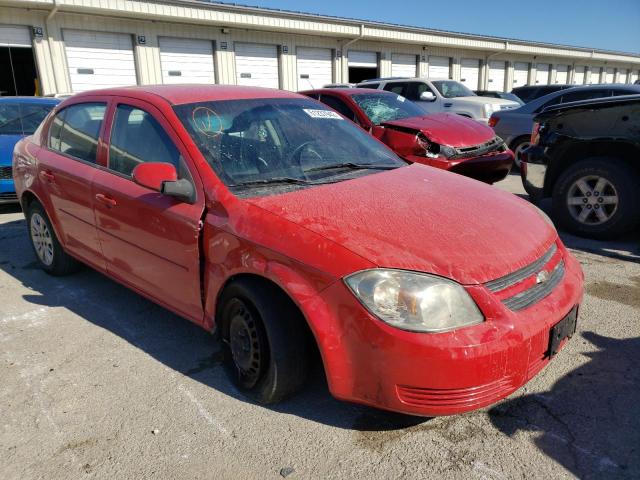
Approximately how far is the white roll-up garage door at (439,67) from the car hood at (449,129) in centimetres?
1994

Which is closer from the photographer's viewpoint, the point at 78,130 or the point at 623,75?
the point at 78,130

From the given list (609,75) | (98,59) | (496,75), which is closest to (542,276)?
(98,59)

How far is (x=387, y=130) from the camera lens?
6805mm

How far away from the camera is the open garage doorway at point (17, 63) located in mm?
13781

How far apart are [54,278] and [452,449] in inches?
150

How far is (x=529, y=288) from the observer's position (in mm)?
2344

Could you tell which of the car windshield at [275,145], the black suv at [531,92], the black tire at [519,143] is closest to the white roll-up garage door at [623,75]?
the black suv at [531,92]

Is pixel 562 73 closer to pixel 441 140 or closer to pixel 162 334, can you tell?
pixel 441 140

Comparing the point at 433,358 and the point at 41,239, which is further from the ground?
the point at 433,358

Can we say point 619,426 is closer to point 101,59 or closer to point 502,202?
point 502,202

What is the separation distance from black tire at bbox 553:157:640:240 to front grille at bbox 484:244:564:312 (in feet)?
9.32

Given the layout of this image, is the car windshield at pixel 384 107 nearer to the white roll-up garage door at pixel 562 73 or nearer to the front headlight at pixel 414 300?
the front headlight at pixel 414 300

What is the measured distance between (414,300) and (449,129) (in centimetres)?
498

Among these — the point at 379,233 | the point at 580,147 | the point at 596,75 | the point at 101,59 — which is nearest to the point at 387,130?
the point at 580,147
